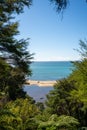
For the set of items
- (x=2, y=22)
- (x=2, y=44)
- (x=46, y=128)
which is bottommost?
(x=46, y=128)

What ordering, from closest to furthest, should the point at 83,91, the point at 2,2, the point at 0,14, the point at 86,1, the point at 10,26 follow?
the point at 86,1 < the point at 2,2 < the point at 0,14 < the point at 10,26 < the point at 83,91

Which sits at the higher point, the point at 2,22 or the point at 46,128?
the point at 2,22

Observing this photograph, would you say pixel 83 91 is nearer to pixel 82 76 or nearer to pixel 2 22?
pixel 82 76

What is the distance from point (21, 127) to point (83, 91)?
5345 millimetres

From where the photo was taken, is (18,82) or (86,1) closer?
(86,1)

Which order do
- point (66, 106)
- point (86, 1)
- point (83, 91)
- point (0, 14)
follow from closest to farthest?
point (86, 1) → point (0, 14) → point (83, 91) → point (66, 106)

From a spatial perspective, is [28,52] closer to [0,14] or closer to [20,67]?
[20,67]

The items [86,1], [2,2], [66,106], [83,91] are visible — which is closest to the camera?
[86,1]

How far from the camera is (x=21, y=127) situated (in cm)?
1723

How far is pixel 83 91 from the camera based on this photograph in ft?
67.7

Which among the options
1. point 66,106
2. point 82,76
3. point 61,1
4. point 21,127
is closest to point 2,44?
point 21,127

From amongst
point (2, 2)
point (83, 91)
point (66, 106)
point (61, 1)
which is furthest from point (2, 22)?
point (66, 106)

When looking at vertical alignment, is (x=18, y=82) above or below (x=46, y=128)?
above

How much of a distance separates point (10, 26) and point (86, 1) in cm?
1307
